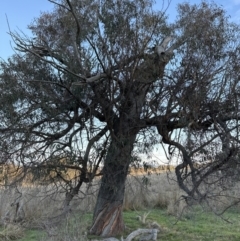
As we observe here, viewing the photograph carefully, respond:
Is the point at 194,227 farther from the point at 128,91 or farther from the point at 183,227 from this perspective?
the point at 128,91

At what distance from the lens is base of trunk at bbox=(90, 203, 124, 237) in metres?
11.7

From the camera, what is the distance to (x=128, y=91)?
10234 millimetres

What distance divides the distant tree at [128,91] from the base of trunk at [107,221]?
96 cm

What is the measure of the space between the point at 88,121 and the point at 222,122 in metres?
3.03

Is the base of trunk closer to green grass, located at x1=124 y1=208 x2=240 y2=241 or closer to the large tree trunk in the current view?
the large tree trunk

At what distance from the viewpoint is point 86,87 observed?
10.0 m

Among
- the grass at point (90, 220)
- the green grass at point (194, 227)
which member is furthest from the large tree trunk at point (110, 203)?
the green grass at point (194, 227)

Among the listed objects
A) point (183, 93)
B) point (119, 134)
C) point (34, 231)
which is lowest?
point (34, 231)

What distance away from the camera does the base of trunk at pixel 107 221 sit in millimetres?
11734

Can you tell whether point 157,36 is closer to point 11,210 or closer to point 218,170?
point 218,170

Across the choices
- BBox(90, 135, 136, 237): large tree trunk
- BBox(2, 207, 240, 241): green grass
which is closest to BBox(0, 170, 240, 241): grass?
BBox(2, 207, 240, 241): green grass

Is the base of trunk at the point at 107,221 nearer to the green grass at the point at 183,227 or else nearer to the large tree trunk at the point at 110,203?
the large tree trunk at the point at 110,203

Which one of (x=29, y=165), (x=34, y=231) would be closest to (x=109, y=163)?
(x=29, y=165)

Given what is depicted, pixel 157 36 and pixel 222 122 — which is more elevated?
pixel 157 36
